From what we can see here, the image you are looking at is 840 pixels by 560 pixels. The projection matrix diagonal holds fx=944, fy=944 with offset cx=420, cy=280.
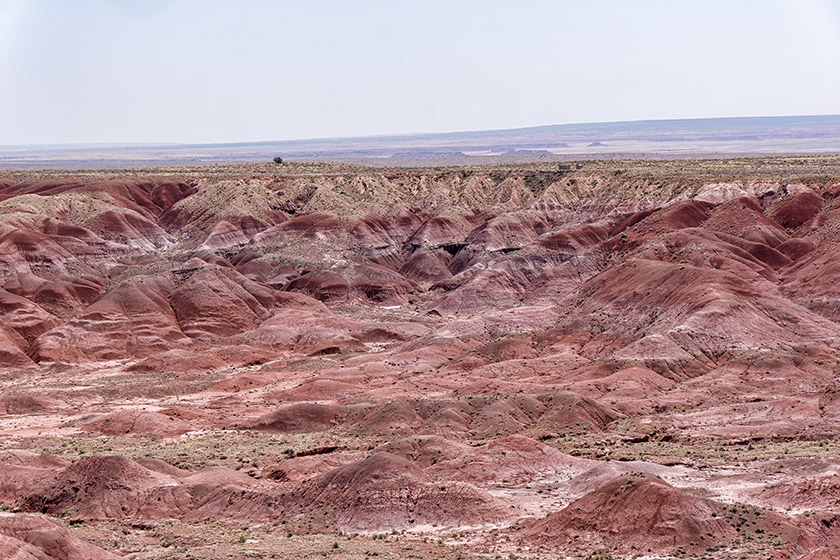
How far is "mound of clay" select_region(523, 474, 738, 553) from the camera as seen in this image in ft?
124

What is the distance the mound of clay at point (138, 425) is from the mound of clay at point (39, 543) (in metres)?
28.8

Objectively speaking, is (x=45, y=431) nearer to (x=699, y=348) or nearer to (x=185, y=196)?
(x=699, y=348)

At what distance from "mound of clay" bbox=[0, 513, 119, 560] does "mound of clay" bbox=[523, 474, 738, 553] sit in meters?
17.9

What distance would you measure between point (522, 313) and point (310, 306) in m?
29.3

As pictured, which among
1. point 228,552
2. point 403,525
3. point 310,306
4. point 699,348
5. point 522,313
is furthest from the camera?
point 310,306

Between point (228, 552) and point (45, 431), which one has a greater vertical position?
point (228, 552)

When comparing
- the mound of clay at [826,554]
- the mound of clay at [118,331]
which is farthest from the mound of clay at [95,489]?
the mound of clay at [118,331]

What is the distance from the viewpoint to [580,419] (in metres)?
62.1

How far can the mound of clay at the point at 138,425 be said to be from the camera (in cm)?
6631

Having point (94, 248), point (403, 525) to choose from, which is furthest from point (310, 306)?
point (403, 525)

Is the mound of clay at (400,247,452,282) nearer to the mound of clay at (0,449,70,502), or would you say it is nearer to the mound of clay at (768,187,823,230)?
the mound of clay at (768,187,823,230)

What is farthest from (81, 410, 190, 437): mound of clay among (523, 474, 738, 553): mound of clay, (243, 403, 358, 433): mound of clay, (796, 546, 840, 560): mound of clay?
(796, 546, 840, 560): mound of clay

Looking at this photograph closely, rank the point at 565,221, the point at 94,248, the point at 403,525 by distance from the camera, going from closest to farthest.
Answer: the point at 403,525 → the point at 94,248 → the point at 565,221

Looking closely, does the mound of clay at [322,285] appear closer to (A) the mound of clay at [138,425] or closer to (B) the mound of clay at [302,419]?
(B) the mound of clay at [302,419]
